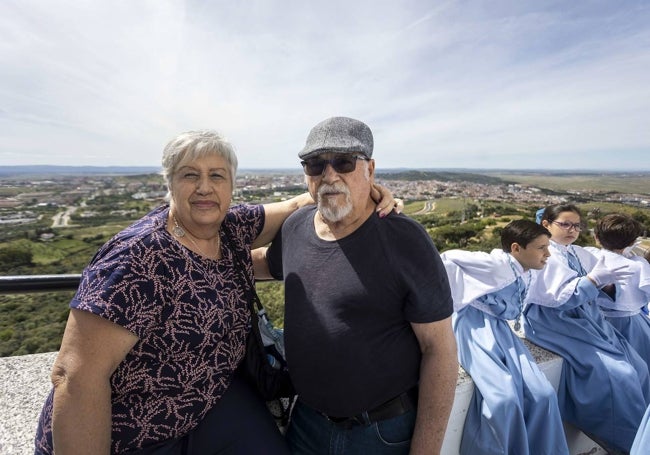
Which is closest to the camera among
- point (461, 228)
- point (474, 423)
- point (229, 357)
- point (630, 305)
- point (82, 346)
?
point (82, 346)

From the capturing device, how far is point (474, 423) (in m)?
2.05

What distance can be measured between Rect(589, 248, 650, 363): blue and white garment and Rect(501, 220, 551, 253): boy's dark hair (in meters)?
0.73

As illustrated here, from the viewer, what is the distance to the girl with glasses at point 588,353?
2.33 meters

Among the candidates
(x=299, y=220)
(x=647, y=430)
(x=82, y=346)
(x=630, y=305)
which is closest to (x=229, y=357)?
(x=82, y=346)

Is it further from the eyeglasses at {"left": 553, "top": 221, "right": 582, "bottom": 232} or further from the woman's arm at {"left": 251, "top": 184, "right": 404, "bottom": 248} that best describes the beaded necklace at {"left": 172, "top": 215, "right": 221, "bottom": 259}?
the eyeglasses at {"left": 553, "top": 221, "right": 582, "bottom": 232}

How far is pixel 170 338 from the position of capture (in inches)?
53.2

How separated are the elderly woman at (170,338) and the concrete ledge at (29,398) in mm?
374

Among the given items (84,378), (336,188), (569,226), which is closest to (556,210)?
(569,226)

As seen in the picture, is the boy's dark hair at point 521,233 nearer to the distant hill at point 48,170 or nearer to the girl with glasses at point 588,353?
the girl with glasses at point 588,353

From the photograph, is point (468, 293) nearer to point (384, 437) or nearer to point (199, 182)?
point (384, 437)

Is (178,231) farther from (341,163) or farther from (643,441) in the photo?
(643,441)

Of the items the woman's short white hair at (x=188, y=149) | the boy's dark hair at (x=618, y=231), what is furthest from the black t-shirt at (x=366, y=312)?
the boy's dark hair at (x=618, y=231)

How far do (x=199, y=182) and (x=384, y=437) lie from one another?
152cm

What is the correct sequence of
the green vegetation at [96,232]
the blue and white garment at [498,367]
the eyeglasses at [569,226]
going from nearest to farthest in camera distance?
the blue and white garment at [498,367]
the eyeglasses at [569,226]
the green vegetation at [96,232]
